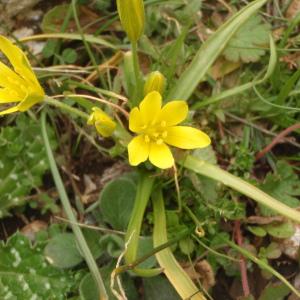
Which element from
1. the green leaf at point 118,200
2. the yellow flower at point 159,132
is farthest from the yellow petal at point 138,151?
the green leaf at point 118,200

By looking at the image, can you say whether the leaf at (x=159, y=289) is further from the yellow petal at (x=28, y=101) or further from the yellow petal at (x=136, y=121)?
the yellow petal at (x=28, y=101)

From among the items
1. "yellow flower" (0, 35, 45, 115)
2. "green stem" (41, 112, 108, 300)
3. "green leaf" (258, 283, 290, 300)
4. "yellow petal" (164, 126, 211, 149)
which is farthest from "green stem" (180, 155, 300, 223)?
"yellow flower" (0, 35, 45, 115)

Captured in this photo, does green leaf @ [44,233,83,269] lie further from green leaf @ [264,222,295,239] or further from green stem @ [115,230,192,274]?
green leaf @ [264,222,295,239]

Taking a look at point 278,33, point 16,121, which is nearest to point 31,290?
point 16,121

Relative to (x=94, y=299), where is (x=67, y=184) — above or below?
above

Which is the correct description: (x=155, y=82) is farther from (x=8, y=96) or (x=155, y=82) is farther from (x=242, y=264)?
(x=242, y=264)

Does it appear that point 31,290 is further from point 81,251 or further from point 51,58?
point 51,58


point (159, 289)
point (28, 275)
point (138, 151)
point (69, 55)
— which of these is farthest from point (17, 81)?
point (159, 289)
